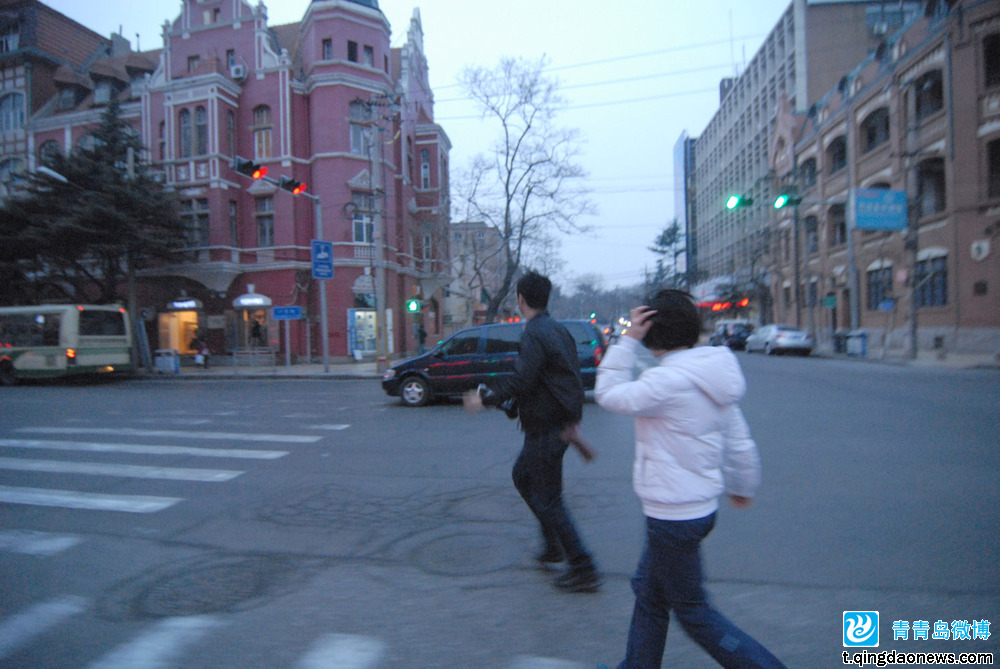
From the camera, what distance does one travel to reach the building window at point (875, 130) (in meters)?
29.9

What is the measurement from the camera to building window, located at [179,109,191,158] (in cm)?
2772

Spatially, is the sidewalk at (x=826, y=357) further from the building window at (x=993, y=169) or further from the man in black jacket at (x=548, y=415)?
the man in black jacket at (x=548, y=415)

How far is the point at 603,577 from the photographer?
3.80 metres

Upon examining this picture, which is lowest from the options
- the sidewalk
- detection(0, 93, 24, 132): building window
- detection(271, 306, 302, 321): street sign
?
the sidewalk

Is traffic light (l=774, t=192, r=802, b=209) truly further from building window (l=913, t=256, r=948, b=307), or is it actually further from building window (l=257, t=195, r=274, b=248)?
building window (l=257, t=195, r=274, b=248)

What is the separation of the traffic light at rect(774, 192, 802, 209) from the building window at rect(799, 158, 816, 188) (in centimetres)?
2230

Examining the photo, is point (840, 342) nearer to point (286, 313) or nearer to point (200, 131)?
point (286, 313)

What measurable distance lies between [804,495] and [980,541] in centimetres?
135

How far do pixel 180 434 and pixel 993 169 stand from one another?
28.5 meters

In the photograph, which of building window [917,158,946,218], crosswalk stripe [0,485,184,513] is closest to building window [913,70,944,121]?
building window [917,158,946,218]

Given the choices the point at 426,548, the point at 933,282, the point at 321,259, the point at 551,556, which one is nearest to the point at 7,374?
the point at 321,259

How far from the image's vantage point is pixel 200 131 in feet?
90.4

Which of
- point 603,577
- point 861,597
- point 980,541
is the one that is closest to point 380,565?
point 603,577

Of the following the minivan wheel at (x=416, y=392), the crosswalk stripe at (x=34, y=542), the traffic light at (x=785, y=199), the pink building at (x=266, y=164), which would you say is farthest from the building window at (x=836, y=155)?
the crosswalk stripe at (x=34, y=542)
